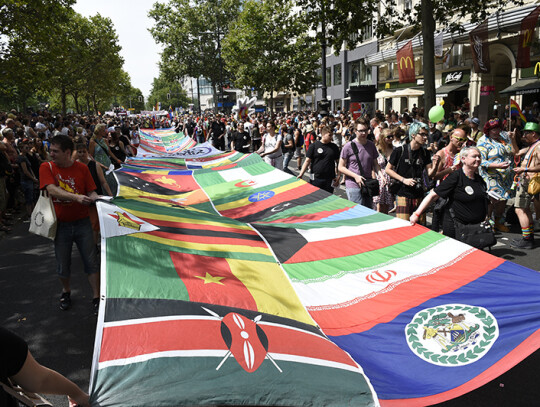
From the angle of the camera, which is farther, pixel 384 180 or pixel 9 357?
pixel 384 180

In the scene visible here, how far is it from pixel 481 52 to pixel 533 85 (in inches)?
116

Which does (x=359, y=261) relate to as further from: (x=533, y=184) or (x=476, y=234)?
(x=533, y=184)

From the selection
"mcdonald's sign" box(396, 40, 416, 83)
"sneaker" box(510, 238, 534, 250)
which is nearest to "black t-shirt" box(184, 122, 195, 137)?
"mcdonald's sign" box(396, 40, 416, 83)

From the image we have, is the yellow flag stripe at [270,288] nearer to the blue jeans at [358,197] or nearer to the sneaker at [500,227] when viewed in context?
the blue jeans at [358,197]

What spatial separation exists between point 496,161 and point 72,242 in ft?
23.9

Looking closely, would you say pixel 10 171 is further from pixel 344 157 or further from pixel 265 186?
pixel 344 157

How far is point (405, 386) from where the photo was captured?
3326 millimetres

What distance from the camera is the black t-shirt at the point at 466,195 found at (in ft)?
17.7

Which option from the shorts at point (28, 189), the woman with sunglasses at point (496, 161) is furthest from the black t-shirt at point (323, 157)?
the shorts at point (28, 189)

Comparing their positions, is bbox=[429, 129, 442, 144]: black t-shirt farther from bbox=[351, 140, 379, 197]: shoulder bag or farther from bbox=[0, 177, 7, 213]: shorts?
bbox=[0, 177, 7, 213]: shorts

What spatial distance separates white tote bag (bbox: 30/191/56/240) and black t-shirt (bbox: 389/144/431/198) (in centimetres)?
511

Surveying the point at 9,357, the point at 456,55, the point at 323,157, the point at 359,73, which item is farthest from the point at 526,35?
the point at 359,73

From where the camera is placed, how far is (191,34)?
6381cm

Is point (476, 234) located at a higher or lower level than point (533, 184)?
lower
